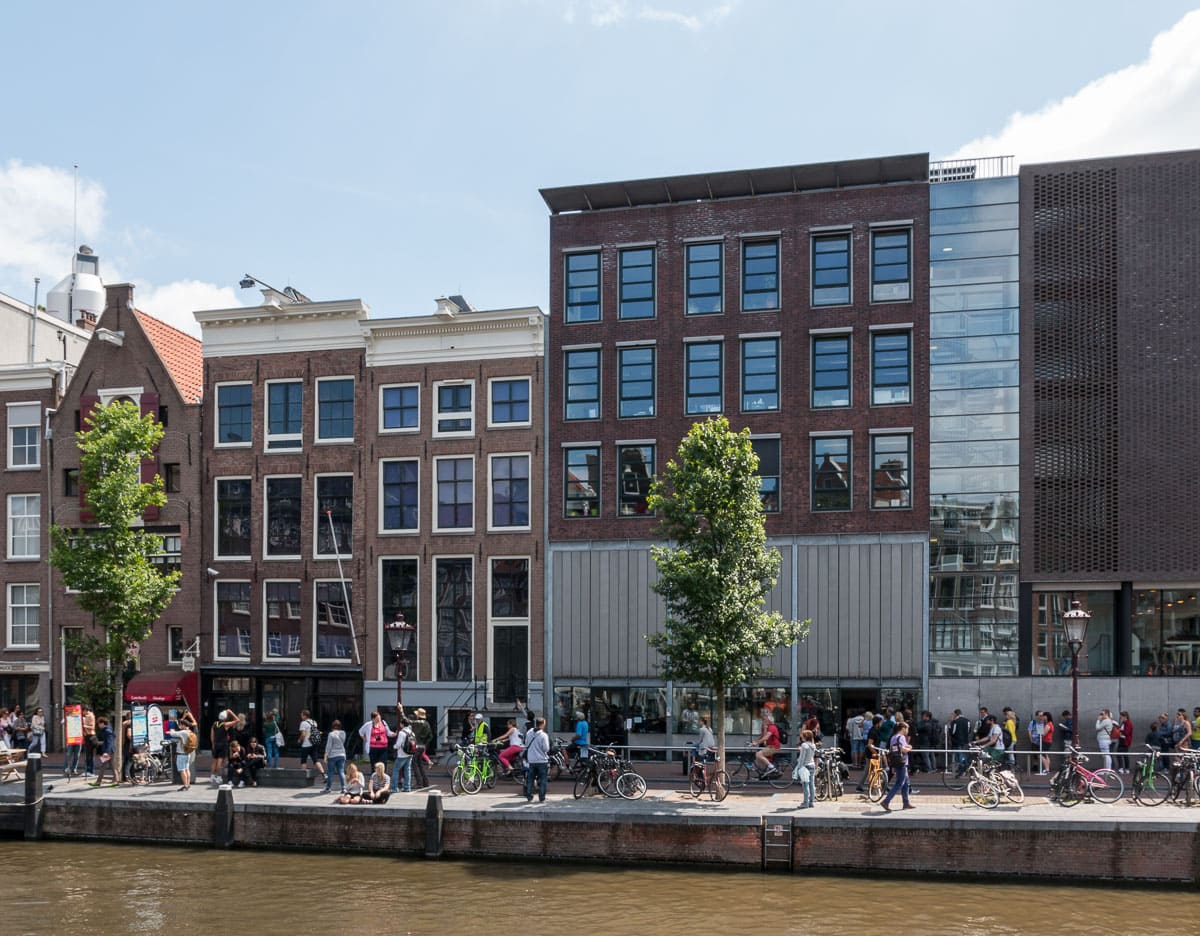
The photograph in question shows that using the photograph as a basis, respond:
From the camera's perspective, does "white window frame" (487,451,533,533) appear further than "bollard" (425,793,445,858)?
Yes

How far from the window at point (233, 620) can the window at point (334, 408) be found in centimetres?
570

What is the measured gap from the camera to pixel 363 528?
1575 inches

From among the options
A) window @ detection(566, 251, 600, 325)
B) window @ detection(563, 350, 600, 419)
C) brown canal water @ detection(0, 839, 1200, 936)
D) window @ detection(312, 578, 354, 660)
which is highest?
window @ detection(566, 251, 600, 325)

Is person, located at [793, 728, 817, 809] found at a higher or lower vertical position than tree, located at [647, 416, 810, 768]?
lower

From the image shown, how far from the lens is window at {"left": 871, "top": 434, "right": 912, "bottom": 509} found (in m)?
36.5

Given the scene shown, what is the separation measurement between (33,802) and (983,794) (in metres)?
21.2

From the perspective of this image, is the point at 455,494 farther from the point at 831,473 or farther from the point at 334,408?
the point at 831,473

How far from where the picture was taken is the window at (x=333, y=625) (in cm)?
3969

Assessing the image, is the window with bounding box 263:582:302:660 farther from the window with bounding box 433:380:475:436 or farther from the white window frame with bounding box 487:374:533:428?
the white window frame with bounding box 487:374:533:428

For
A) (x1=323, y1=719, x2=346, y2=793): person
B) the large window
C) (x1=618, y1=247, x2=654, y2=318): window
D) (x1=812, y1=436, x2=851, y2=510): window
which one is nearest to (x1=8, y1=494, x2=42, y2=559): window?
the large window

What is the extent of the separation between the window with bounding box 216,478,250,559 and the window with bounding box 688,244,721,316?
16.0 metres

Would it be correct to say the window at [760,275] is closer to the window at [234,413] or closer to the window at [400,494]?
the window at [400,494]

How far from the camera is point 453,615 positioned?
39.1 m

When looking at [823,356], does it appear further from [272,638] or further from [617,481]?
[272,638]
